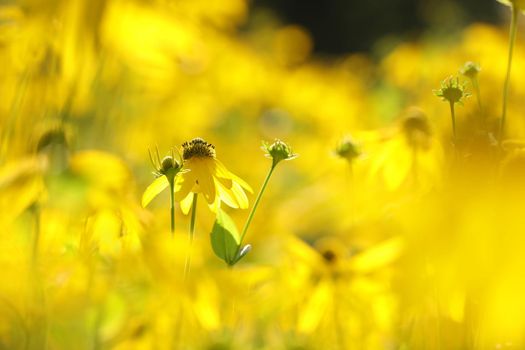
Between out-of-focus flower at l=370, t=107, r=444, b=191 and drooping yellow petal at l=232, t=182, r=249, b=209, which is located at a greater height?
out-of-focus flower at l=370, t=107, r=444, b=191

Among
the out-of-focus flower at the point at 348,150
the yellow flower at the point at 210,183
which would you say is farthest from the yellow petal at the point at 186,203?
the out-of-focus flower at the point at 348,150

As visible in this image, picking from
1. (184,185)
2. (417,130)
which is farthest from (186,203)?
(417,130)

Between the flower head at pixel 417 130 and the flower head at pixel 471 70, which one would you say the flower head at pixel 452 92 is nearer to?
the flower head at pixel 471 70

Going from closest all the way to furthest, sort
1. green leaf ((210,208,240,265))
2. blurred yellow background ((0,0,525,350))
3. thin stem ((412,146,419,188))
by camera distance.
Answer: blurred yellow background ((0,0,525,350)) < green leaf ((210,208,240,265)) < thin stem ((412,146,419,188))

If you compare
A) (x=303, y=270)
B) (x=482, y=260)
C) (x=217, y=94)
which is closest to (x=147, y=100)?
(x=217, y=94)

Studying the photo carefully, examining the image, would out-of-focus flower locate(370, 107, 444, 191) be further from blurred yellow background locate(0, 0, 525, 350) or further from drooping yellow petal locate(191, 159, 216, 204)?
drooping yellow petal locate(191, 159, 216, 204)

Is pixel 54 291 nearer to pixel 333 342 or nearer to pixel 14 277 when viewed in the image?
pixel 14 277

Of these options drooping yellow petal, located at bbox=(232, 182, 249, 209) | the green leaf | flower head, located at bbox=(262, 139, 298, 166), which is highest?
flower head, located at bbox=(262, 139, 298, 166)

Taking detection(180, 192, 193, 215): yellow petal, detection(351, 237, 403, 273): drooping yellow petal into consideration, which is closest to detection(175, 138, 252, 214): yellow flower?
detection(180, 192, 193, 215): yellow petal
